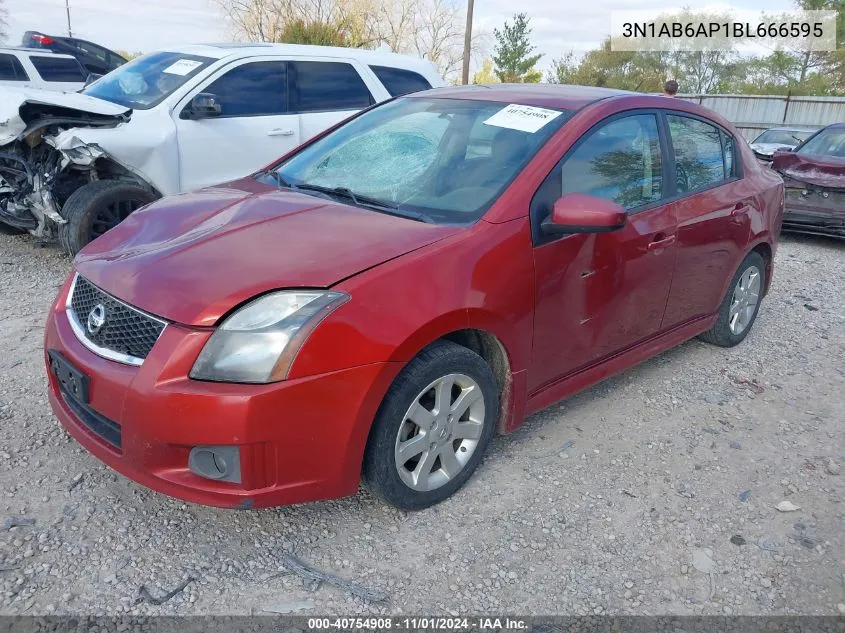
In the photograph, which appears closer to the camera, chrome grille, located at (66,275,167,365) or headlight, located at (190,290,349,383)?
headlight, located at (190,290,349,383)

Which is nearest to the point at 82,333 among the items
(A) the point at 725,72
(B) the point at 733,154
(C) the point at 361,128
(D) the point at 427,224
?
(D) the point at 427,224

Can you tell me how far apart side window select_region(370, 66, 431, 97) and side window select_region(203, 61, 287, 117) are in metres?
1.05

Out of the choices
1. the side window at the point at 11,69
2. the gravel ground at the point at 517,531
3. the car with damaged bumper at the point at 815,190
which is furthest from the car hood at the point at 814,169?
the side window at the point at 11,69

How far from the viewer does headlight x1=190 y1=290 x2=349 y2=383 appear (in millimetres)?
2213

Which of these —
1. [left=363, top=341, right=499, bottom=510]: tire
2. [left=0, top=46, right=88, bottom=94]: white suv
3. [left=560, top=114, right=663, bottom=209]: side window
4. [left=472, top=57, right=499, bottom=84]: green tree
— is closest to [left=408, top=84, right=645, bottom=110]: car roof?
[left=560, top=114, right=663, bottom=209]: side window

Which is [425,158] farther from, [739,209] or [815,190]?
[815,190]

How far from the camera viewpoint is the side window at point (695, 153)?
12.3ft

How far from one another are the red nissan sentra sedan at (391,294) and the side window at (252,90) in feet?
8.43

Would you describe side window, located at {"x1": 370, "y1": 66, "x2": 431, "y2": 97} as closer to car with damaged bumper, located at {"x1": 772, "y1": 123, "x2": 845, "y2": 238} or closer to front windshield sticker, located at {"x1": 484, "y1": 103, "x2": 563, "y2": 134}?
front windshield sticker, located at {"x1": 484, "y1": 103, "x2": 563, "y2": 134}

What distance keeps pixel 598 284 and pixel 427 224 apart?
0.92m

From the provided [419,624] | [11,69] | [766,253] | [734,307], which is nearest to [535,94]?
[734,307]

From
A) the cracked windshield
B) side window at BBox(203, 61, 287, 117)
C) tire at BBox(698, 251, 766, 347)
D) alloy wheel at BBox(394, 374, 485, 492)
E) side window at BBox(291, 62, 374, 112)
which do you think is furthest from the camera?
side window at BBox(291, 62, 374, 112)

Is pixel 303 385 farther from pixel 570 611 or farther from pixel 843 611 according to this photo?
pixel 843 611

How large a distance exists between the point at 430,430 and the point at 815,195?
22.8 ft
